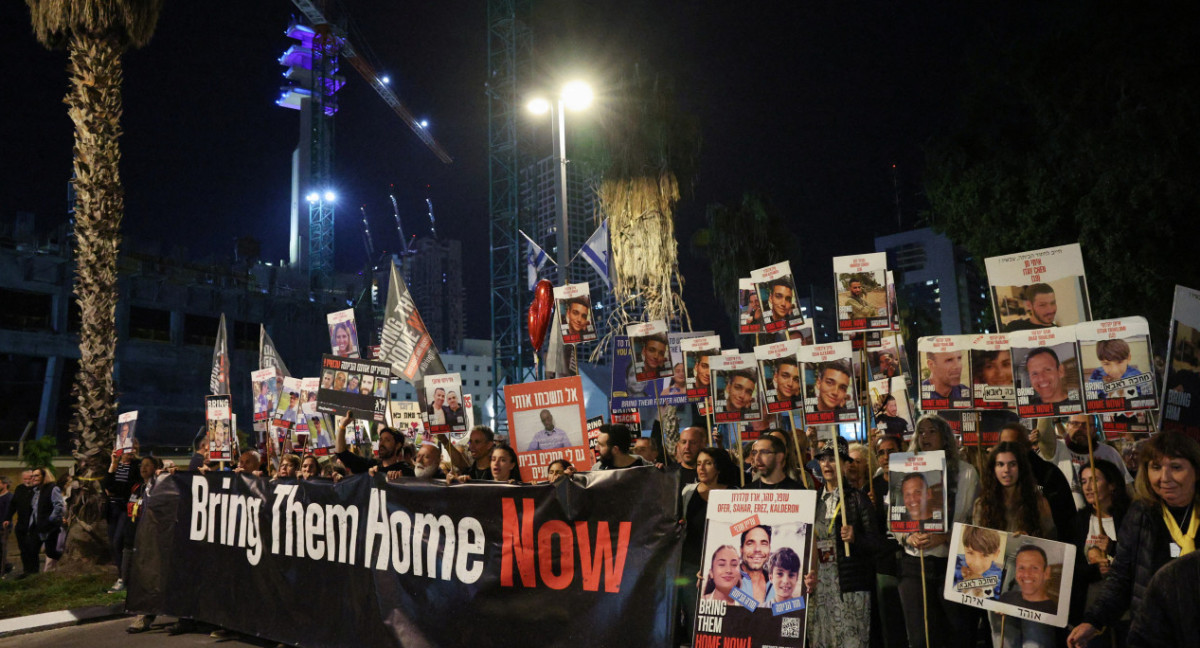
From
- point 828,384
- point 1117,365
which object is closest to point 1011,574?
point 828,384

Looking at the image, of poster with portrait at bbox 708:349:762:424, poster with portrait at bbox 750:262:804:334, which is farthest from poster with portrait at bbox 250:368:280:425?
poster with portrait at bbox 750:262:804:334

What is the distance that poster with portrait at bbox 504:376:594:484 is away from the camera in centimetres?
775

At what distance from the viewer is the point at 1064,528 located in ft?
18.9

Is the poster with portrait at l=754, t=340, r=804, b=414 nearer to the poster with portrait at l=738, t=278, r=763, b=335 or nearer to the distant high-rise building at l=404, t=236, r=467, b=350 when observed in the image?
the poster with portrait at l=738, t=278, r=763, b=335

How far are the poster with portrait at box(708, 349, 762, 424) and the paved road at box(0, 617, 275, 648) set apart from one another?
473 centimetres

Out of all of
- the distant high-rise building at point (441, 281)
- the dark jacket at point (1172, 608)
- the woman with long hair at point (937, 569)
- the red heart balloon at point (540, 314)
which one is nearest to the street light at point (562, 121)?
the red heart balloon at point (540, 314)

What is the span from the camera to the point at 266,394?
40.2 ft

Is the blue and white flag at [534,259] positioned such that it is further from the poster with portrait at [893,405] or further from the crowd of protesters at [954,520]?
the crowd of protesters at [954,520]

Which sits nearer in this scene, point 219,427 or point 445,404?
point 219,427

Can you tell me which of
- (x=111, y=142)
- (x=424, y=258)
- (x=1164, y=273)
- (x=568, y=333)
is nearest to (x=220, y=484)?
(x=568, y=333)

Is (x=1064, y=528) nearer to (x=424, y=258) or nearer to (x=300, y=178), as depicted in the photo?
(x=300, y=178)

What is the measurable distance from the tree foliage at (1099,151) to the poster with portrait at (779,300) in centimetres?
1214

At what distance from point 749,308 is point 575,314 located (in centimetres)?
293

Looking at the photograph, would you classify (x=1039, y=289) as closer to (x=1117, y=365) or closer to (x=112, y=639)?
(x=1117, y=365)
